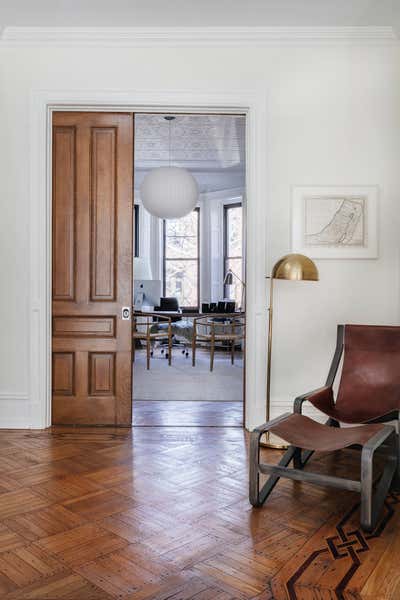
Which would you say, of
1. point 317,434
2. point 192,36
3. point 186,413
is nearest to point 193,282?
point 186,413

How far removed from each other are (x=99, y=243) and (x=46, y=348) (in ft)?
3.16

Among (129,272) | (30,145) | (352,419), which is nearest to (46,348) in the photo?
(129,272)

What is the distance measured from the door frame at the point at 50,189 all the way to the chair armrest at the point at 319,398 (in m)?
0.80

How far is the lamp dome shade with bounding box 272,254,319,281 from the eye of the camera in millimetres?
3904

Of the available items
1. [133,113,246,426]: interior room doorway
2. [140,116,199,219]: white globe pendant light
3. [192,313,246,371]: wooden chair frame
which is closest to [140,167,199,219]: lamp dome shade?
[140,116,199,219]: white globe pendant light

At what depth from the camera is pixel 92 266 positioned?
4746 millimetres

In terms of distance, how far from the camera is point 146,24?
14.5 feet

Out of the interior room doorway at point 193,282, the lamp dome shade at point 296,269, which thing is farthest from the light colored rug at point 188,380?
the lamp dome shade at point 296,269

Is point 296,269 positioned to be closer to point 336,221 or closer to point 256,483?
point 336,221

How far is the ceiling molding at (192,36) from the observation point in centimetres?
Answer: 448

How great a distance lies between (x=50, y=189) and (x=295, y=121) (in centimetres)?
205

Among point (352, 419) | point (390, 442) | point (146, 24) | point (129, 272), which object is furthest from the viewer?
point (129, 272)

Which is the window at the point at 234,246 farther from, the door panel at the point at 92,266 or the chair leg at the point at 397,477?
the chair leg at the point at 397,477

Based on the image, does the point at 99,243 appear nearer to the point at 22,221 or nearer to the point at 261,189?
the point at 22,221
